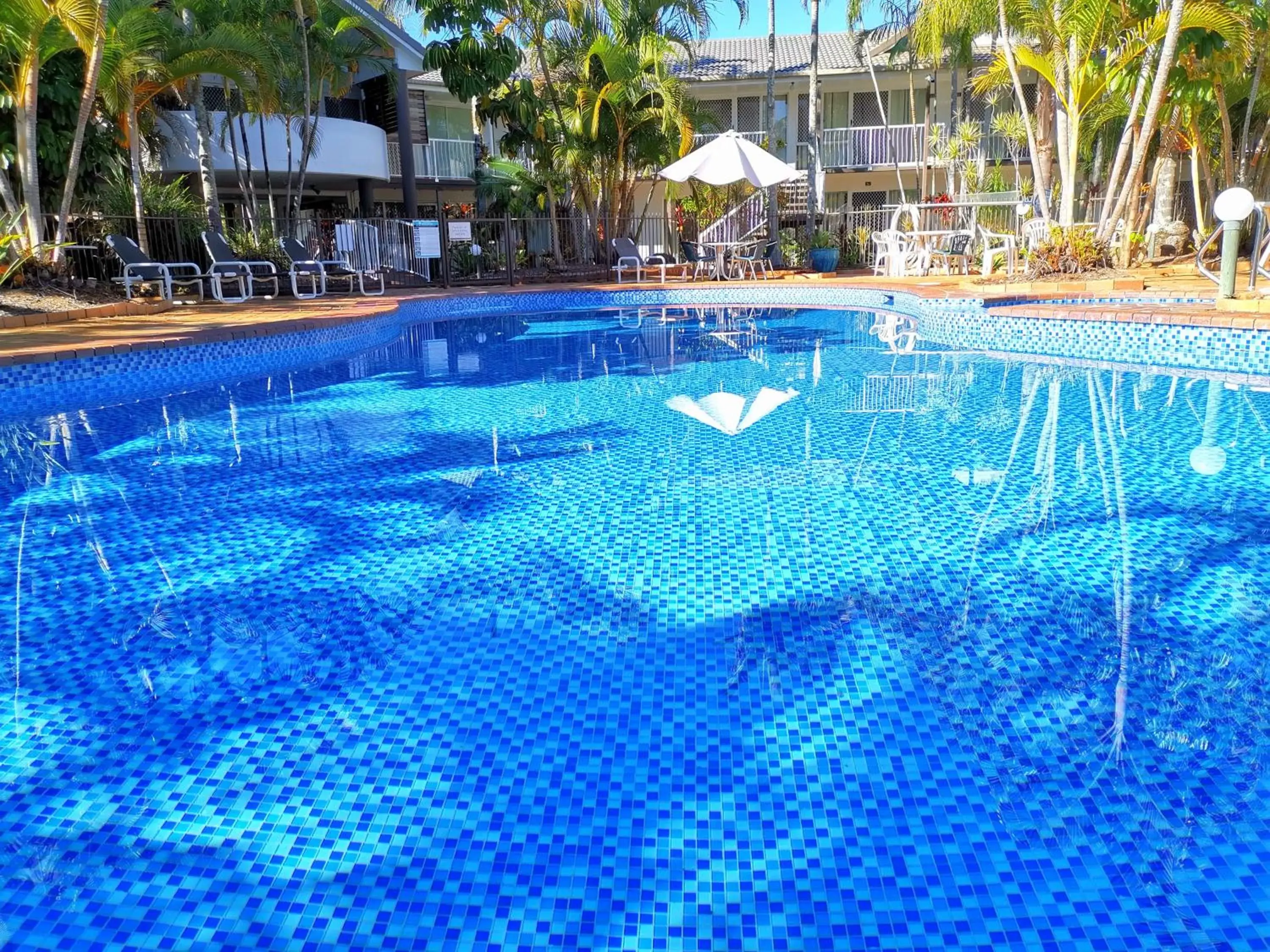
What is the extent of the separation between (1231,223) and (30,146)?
38.7 feet

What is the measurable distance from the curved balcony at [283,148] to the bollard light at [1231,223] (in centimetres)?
1398

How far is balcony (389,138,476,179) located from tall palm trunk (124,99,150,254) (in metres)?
7.91

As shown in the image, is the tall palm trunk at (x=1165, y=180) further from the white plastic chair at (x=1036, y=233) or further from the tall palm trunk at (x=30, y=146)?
the tall palm trunk at (x=30, y=146)

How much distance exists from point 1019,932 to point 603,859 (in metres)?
0.88

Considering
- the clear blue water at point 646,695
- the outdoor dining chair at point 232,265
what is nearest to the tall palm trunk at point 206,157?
the outdoor dining chair at point 232,265

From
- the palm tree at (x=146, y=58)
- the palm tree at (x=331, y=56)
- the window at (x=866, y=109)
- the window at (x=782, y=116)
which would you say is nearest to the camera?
the palm tree at (x=146, y=58)

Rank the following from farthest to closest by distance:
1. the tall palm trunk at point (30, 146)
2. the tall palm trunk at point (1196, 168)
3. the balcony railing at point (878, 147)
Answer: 1. the balcony railing at point (878, 147)
2. the tall palm trunk at point (1196, 168)
3. the tall palm trunk at point (30, 146)

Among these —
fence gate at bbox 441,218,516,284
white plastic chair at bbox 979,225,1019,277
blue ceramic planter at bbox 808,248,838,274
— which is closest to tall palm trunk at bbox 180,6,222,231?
fence gate at bbox 441,218,516,284

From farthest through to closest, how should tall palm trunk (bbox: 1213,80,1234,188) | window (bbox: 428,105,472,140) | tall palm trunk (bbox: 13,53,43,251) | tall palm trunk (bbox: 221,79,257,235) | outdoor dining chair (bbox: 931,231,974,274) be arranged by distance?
window (bbox: 428,105,472,140), tall palm trunk (bbox: 221,79,257,235), tall palm trunk (bbox: 1213,80,1234,188), outdoor dining chair (bbox: 931,231,974,274), tall palm trunk (bbox: 13,53,43,251)

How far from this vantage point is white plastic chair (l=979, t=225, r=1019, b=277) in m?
12.2

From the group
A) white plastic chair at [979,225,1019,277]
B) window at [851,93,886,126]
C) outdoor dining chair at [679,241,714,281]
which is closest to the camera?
white plastic chair at [979,225,1019,277]

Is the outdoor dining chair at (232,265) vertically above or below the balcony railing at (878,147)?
below

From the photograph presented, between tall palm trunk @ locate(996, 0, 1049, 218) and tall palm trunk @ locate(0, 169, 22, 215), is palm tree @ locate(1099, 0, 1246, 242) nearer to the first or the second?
tall palm trunk @ locate(996, 0, 1049, 218)

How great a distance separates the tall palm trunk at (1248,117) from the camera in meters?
14.8
